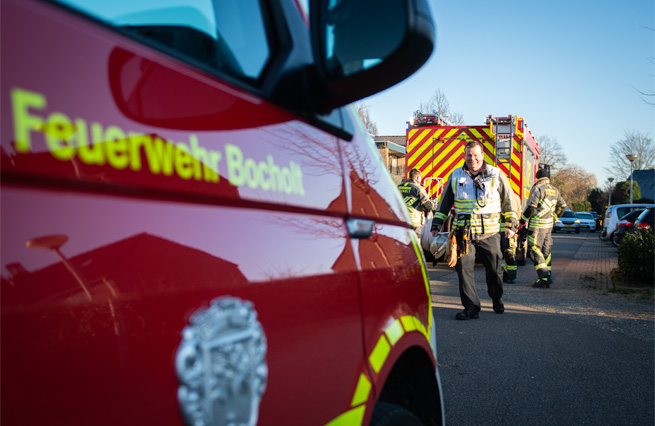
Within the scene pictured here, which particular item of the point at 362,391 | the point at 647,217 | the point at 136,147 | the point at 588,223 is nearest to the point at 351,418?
the point at 362,391

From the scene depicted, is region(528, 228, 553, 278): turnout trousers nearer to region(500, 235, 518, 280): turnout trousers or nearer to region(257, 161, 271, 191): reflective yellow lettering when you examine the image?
region(500, 235, 518, 280): turnout trousers

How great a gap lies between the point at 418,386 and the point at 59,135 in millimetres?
1524

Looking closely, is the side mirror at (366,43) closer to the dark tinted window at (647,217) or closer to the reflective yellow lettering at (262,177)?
the reflective yellow lettering at (262,177)

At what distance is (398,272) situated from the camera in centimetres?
175

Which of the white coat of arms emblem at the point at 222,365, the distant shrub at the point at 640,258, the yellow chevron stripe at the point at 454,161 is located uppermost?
the yellow chevron stripe at the point at 454,161

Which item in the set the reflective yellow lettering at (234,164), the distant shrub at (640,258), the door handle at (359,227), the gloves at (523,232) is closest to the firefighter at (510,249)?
the gloves at (523,232)

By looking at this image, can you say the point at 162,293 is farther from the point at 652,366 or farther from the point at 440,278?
the point at 440,278

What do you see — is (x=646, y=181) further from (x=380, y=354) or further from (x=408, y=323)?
(x=380, y=354)

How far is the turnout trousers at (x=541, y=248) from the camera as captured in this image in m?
8.59

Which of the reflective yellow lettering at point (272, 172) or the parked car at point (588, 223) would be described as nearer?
the reflective yellow lettering at point (272, 172)

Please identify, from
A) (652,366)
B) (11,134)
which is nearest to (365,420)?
(11,134)

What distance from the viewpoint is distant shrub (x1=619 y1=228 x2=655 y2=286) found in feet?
27.6

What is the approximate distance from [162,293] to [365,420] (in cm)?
76

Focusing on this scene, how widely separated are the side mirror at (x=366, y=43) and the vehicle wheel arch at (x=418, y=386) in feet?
3.15
